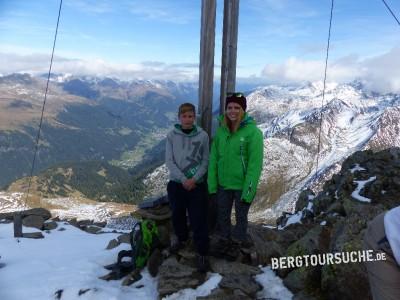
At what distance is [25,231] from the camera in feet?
60.2

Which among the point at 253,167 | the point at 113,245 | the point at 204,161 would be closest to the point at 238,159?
the point at 253,167

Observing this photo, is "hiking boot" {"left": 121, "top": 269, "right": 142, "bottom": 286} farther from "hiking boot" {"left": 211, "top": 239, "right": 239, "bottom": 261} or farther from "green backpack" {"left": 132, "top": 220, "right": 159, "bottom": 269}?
"hiking boot" {"left": 211, "top": 239, "right": 239, "bottom": 261}

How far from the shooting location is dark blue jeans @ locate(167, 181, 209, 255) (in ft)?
32.0

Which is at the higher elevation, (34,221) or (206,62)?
(206,62)

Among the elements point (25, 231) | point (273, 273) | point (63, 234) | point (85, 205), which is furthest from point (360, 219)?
point (85, 205)

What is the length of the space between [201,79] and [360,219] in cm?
579

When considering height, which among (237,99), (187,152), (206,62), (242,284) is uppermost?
(206,62)

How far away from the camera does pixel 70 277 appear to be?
415 inches

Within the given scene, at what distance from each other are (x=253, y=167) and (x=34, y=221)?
15.6m

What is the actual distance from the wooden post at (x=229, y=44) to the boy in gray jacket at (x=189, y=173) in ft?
4.78

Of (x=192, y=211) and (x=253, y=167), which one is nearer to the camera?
(x=253, y=167)

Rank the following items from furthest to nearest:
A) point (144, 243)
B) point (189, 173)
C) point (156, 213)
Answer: point (156, 213) < point (144, 243) < point (189, 173)

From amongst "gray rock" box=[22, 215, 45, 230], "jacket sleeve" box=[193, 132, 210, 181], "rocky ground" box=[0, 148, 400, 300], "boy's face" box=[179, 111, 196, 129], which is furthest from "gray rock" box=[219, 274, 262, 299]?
"gray rock" box=[22, 215, 45, 230]

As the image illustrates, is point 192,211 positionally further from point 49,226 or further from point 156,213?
point 49,226
